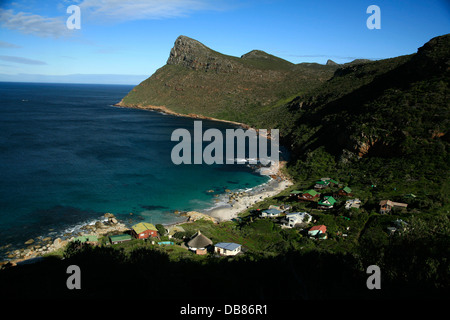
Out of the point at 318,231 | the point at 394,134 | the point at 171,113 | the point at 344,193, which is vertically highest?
the point at 171,113

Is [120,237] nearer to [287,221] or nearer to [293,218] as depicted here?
[287,221]

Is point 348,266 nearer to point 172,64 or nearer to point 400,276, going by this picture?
point 400,276

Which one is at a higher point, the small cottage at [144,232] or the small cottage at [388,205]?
the small cottage at [388,205]

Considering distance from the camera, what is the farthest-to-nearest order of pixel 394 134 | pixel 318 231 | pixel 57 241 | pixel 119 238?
pixel 394 134 → pixel 57 241 → pixel 119 238 → pixel 318 231

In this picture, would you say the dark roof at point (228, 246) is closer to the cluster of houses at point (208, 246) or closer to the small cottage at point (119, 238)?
the cluster of houses at point (208, 246)

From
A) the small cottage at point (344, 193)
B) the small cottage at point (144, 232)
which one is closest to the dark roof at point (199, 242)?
the small cottage at point (144, 232)

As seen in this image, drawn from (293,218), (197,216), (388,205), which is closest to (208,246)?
(197,216)
